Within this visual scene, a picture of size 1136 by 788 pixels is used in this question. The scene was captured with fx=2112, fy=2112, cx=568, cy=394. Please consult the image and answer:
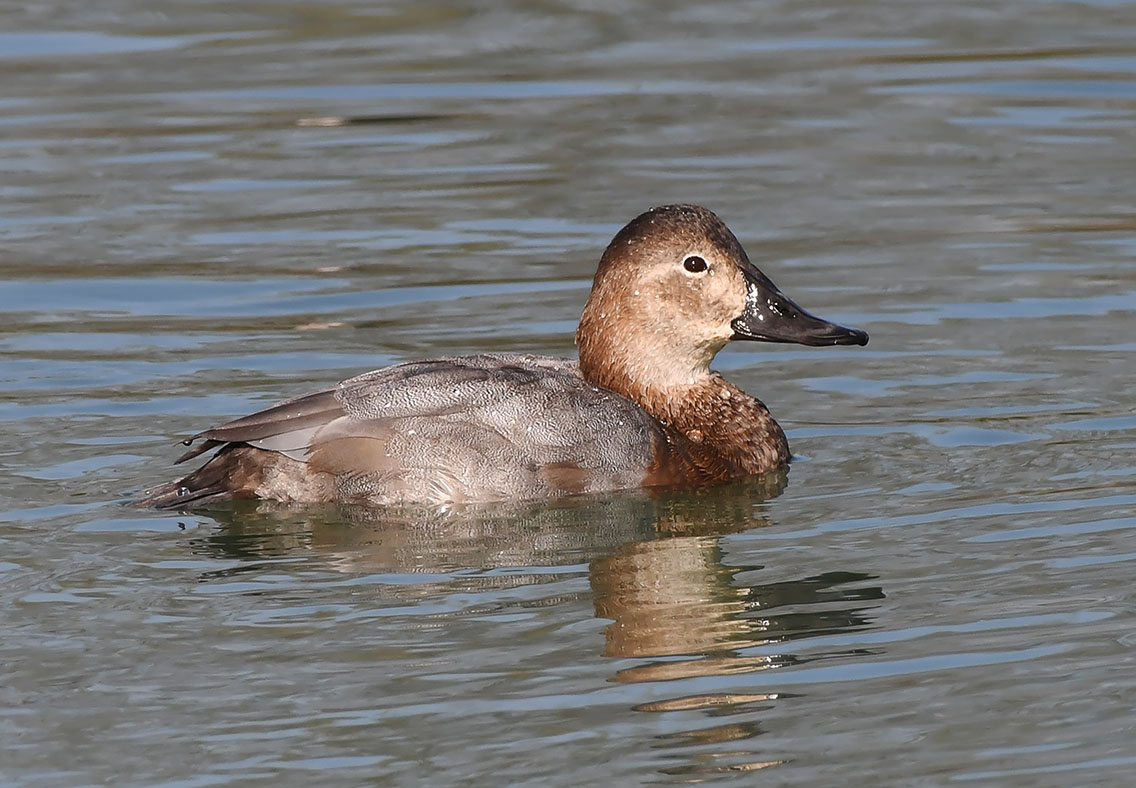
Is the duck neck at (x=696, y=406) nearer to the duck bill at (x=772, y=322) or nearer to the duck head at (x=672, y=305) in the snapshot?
the duck head at (x=672, y=305)

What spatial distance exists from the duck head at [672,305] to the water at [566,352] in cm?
59

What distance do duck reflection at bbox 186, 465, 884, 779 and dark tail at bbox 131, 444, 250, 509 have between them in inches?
3.1

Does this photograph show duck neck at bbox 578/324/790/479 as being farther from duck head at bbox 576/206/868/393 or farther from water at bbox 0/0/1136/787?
water at bbox 0/0/1136/787

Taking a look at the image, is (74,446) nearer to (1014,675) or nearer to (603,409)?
(603,409)

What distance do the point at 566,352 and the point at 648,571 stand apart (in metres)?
3.09

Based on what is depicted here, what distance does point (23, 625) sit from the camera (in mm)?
6219

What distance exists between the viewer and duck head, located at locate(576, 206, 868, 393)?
7996mm

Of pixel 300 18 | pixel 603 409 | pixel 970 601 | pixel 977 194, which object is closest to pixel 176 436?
pixel 603 409

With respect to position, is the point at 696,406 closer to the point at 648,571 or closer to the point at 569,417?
the point at 569,417

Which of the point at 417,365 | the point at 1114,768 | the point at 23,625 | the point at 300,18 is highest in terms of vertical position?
the point at 300,18

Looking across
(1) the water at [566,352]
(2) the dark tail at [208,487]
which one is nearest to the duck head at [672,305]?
(1) the water at [566,352]

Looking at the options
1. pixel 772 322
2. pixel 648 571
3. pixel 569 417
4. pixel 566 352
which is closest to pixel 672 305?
pixel 772 322

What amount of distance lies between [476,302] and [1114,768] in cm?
576

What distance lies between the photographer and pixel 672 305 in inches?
316
